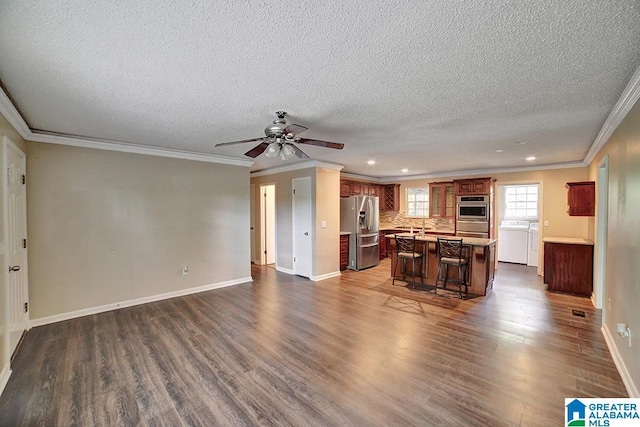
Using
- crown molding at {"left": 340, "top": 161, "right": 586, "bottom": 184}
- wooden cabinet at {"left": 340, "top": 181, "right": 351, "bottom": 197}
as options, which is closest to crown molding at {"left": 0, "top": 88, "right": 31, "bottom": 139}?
wooden cabinet at {"left": 340, "top": 181, "right": 351, "bottom": 197}

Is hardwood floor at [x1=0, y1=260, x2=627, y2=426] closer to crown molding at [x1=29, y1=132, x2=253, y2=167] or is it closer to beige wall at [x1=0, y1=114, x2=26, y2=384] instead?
beige wall at [x1=0, y1=114, x2=26, y2=384]

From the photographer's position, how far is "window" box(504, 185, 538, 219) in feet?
24.5

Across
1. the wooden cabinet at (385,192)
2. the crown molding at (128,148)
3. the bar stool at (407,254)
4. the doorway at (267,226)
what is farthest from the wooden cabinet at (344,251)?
the crown molding at (128,148)

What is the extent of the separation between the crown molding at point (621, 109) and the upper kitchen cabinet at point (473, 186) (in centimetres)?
258

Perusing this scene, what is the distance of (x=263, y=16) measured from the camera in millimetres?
1428

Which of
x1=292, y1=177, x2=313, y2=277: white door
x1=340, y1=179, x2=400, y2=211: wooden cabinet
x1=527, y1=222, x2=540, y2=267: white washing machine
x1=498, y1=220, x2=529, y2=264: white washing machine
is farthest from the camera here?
x1=340, y1=179, x2=400, y2=211: wooden cabinet

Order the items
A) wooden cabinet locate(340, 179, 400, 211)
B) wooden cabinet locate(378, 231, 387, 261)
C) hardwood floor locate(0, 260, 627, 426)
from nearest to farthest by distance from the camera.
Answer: hardwood floor locate(0, 260, 627, 426)
wooden cabinet locate(340, 179, 400, 211)
wooden cabinet locate(378, 231, 387, 261)

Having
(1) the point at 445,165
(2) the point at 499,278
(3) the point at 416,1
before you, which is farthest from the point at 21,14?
(2) the point at 499,278

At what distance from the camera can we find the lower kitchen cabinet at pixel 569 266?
4.57 meters

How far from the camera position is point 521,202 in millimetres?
7656

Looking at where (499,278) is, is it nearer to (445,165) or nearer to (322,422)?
(445,165)

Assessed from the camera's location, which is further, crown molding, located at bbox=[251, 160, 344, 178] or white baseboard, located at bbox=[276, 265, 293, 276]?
white baseboard, located at bbox=[276, 265, 293, 276]

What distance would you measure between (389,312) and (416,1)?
11.8 feet

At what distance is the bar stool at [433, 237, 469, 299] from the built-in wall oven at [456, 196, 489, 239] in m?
2.09
